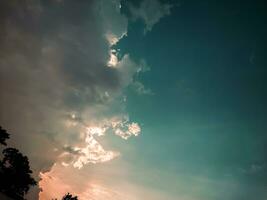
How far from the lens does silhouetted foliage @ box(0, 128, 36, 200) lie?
252 ft

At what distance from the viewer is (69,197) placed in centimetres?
10681

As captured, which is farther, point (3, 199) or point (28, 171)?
point (28, 171)

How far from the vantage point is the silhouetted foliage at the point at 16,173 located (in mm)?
76750

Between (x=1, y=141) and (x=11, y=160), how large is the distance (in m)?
24.4

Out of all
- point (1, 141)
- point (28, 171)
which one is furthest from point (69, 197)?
point (1, 141)

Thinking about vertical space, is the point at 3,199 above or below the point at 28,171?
A: below

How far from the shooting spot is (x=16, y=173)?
80875 millimetres

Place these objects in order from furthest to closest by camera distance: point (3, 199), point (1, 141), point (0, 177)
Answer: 1. point (0, 177)
2. point (1, 141)
3. point (3, 199)

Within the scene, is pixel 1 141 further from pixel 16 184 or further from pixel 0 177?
pixel 16 184

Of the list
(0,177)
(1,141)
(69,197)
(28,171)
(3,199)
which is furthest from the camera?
(69,197)

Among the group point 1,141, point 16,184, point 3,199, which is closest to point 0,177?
point 16,184

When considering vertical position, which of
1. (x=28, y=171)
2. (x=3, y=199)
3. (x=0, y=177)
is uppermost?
(x=28, y=171)

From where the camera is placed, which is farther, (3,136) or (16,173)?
(16,173)

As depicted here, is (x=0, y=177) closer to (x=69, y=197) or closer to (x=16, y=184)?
(x=16, y=184)
